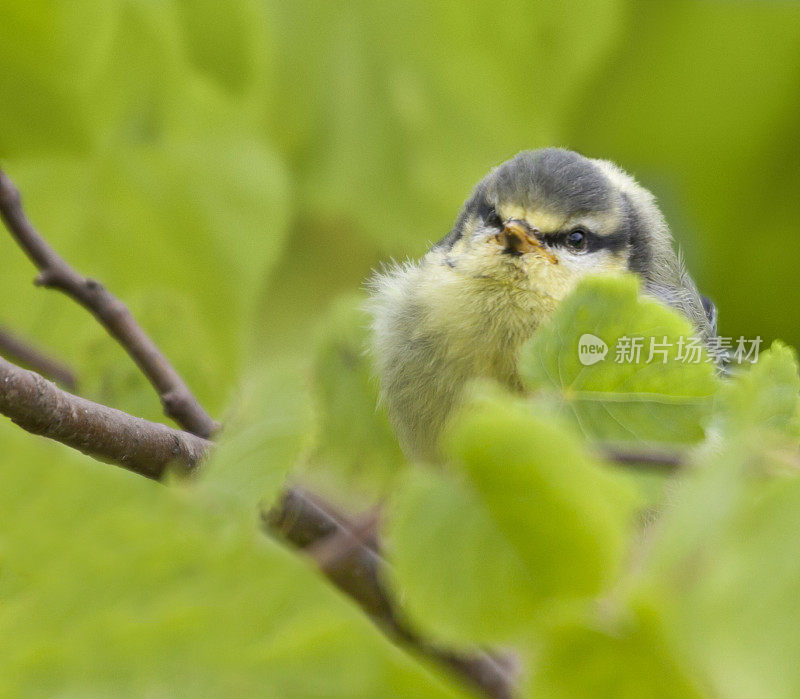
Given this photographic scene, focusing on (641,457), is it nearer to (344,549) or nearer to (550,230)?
(344,549)

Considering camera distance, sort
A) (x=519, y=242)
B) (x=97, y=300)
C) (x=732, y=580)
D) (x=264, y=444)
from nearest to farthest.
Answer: (x=732, y=580), (x=264, y=444), (x=97, y=300), (x=519, y=242)

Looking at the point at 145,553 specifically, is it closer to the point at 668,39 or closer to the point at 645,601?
the point at 645,601

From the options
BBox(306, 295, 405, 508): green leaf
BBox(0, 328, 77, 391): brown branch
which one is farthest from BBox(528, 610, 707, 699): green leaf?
BBox(0, 328, 77, 391): brown branch

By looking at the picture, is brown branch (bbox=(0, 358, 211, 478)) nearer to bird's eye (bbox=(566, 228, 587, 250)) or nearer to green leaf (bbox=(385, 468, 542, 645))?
green leaf (bbox=(385, 468, 542, 645))

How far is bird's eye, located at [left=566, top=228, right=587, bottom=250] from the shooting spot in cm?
85

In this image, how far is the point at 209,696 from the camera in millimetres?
170

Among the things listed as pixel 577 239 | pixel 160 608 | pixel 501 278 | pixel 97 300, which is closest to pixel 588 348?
pixel 160 608

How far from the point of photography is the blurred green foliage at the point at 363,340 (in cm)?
17

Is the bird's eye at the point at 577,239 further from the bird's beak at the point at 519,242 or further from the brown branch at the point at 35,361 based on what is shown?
the brown branch at the point at 35,361

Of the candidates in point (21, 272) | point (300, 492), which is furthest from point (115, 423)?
point (21, 272)

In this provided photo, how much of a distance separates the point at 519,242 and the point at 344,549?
538mm

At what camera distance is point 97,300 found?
1.72 feet

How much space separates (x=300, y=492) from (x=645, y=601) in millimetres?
159

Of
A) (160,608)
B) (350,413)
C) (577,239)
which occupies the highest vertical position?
(577,239)
